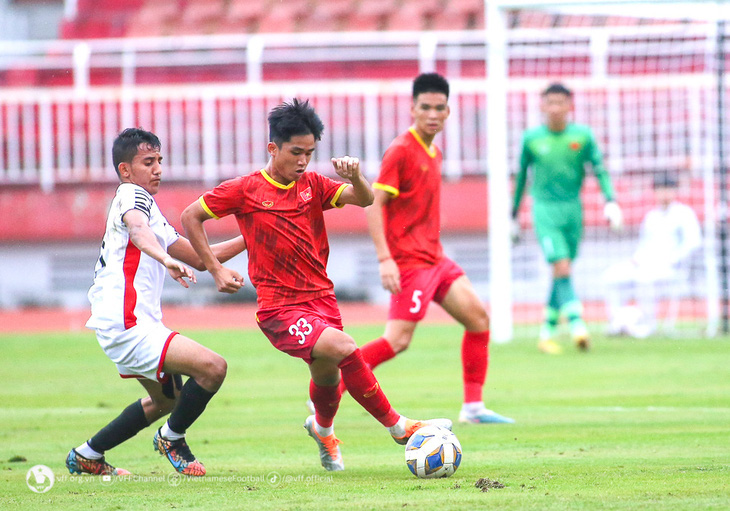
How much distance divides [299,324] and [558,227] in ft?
21.7

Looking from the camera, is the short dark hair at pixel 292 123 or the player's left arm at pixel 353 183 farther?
the short dark hair at pixel 292 123

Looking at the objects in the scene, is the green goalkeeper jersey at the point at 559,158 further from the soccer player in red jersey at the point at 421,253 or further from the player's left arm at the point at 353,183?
the player's left arm at the point at 353,183

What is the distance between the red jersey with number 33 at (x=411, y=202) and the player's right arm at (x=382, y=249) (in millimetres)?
149

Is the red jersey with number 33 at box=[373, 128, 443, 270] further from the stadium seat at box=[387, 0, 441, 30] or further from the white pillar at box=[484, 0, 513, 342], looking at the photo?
the stadium seat at box=[387, 0, 441, 30]

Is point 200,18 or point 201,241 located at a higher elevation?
point 200,18

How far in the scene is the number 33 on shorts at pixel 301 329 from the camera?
5.18 metres

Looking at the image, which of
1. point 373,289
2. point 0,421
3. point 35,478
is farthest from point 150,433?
point 373,289

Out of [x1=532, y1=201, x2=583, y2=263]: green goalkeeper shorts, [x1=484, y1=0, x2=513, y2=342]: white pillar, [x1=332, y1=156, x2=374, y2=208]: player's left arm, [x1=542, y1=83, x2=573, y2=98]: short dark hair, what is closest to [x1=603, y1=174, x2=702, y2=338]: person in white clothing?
[x1=484, y1=0, x2=513, y2=342]: white pillar

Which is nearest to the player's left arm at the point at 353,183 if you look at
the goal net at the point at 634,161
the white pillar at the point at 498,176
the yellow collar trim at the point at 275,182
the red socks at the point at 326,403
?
the yellow collar trim at the point at 275,182

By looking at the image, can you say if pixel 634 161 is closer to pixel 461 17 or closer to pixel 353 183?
pixel 461 17

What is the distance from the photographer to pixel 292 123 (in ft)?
17.2

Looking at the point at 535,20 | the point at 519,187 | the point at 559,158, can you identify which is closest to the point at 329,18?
the point at 535,20

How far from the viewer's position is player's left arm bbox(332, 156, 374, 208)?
5.12 m

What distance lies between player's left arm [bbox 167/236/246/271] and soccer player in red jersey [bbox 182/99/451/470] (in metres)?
0.21
